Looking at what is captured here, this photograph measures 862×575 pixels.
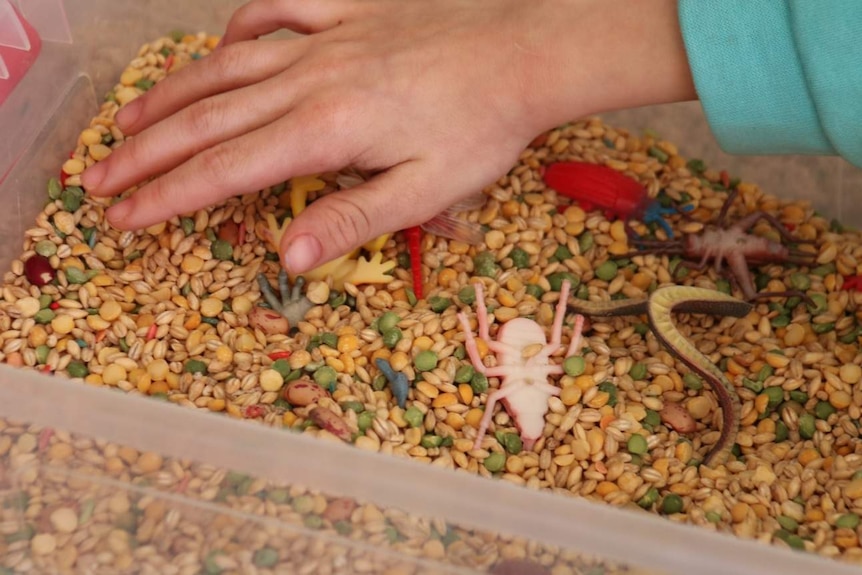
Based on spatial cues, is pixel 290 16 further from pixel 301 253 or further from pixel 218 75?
pixel 301 253

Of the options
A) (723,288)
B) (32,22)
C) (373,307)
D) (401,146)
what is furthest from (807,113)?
(32,22)

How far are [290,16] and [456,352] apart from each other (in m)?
0.52

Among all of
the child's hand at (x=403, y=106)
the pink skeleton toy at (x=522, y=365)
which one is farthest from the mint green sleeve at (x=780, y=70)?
the pink skeleton toy at (x=522, y=365)

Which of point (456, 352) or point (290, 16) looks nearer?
point (456, 352)

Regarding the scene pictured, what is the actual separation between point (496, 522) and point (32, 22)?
→ 0.99m

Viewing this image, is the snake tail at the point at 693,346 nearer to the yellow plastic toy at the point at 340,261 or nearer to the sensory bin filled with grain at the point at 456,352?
the sensory bin filled with grain at the point at 456,352

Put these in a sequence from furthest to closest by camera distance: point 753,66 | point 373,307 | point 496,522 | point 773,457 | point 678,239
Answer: point 678,239 → point 373,307 → point 773,457 → point 753,66 → point 496,522

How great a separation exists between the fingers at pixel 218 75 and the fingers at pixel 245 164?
14 centimetres

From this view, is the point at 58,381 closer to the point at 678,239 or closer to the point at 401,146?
the point at 401,146

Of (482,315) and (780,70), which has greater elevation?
(780,70)

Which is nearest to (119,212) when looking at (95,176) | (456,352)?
(95,176)

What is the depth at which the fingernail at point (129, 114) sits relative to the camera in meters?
1.39

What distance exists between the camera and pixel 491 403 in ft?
4.09

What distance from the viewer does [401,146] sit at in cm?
124
